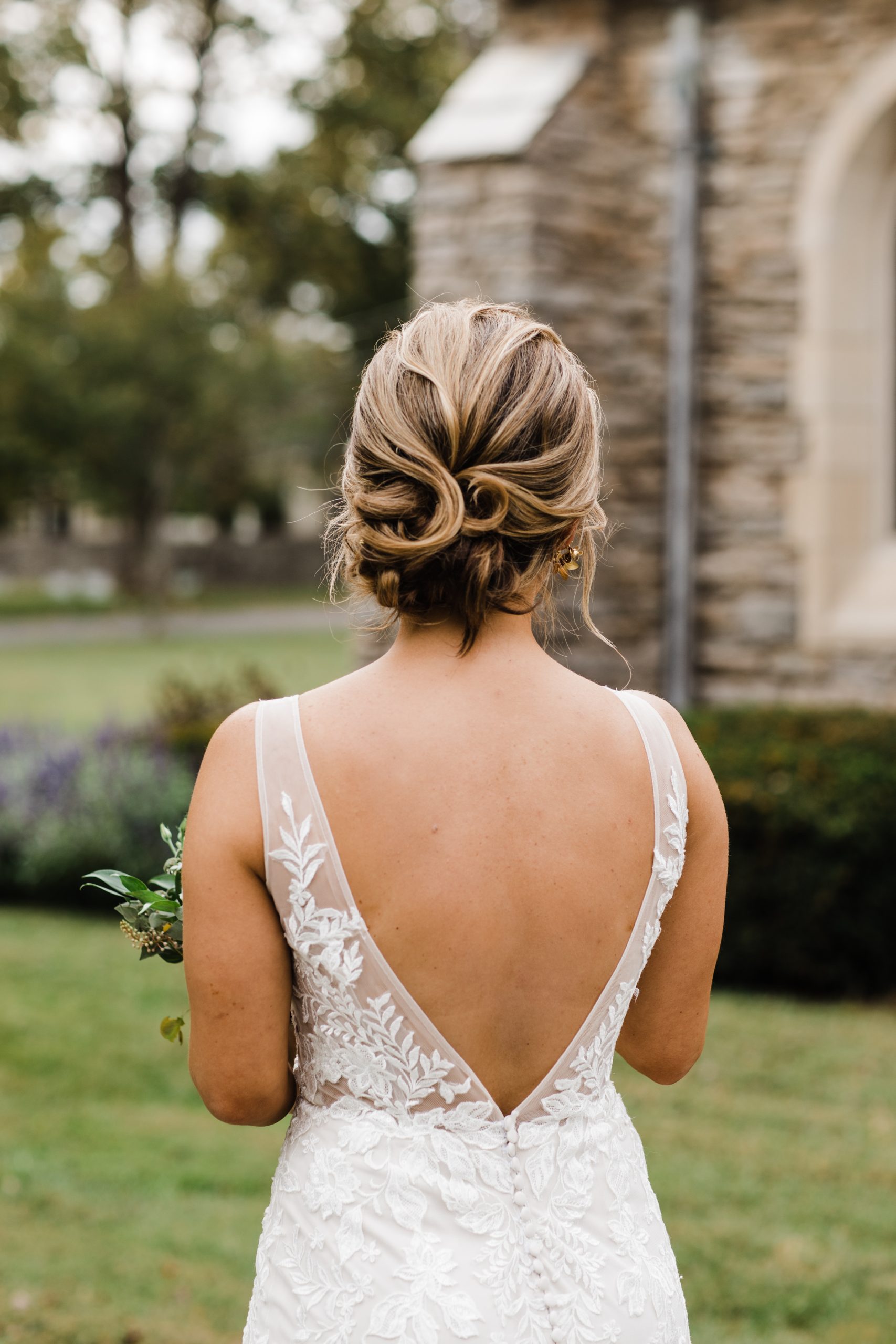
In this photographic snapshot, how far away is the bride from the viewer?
1505mm

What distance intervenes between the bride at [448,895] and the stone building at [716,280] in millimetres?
6640

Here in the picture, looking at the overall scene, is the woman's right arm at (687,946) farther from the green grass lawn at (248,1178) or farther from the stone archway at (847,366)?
the stone archway at (847,366)

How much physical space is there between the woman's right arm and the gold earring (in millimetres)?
186

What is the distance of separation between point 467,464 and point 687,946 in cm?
70

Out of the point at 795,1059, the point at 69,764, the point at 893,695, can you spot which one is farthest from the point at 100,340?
the point at 795,1059

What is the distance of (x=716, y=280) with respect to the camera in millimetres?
8570

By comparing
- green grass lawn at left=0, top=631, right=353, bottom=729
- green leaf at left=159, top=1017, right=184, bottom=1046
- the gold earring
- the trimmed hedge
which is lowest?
green grass lawn at left=0, top=631, right=353, bottom=729

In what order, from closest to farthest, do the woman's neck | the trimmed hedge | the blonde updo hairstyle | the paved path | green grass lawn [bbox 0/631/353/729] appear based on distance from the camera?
the blonde updo hairstyle, the woman's neck, the trimmed hedge, green grass lawn [bbox 0/631/353/729], the paved path

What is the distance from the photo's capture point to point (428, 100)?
108 feet

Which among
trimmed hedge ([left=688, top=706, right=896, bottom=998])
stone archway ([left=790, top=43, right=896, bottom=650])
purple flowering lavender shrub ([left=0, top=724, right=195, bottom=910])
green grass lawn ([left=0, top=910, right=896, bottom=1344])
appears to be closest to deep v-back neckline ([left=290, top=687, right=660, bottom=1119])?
green grass lawn ([left=0, top=910, right=896, bottom=1344])

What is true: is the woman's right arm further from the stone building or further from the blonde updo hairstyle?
the stone building

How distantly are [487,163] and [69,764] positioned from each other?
173 inches

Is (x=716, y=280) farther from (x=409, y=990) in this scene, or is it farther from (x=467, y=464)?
(x=409, y=990)

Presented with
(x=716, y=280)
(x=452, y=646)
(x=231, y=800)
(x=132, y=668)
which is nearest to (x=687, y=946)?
(x=452, y=646)
